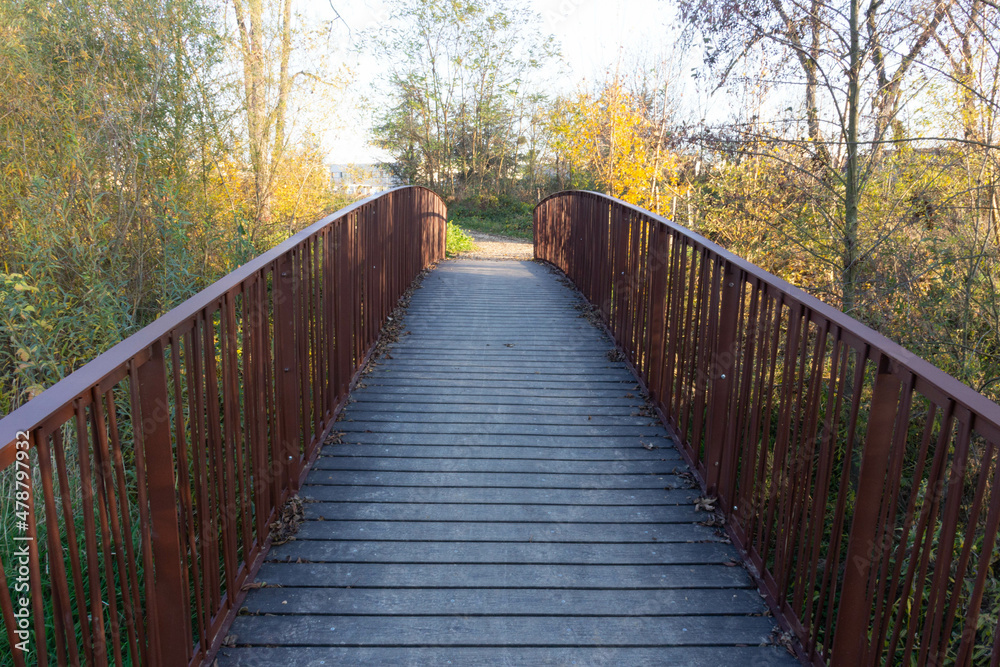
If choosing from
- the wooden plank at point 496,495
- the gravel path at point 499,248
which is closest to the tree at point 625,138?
the gravel path at point 499,248

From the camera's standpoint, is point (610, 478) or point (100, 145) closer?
point (610, 478)

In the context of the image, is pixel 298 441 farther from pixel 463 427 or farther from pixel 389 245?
pixel 389 245

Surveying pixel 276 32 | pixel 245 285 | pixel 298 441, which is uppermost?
pixel 276 32

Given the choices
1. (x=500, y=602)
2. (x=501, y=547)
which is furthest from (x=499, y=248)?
(x=500, y=602)

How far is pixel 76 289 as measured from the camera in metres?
5.38

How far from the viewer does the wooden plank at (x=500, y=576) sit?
8.75 feet

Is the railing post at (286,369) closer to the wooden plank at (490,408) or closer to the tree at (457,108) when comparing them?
the wooden plank at (490,408)

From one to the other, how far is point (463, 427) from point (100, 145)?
11.8ft

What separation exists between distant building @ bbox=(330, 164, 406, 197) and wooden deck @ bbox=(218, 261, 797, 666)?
11.8 feet

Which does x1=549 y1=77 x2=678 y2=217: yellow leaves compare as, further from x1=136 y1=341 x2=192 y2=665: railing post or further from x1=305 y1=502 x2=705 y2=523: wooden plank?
x1=136 y1=341 x2=192 y2=665: railing post

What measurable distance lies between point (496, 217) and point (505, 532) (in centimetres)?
2028

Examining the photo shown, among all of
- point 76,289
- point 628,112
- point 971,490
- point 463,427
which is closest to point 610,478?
point 463,427

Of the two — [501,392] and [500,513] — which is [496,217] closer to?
[501,392]

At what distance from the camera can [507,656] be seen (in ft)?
7.60
